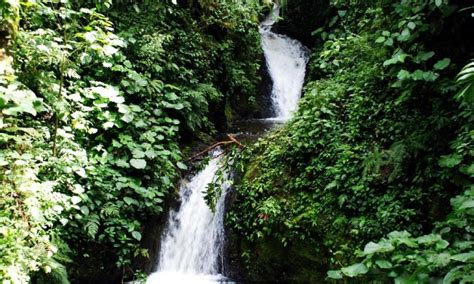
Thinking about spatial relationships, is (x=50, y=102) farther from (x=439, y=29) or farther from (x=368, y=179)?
(x=439, y=29)

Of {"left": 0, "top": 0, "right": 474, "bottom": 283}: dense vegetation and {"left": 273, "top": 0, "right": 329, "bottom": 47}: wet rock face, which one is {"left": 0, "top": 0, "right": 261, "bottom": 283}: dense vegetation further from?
{"left": 273, "top": 0, "right": 329, "bottom": 47}: wet rock face

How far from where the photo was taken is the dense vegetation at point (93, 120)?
3225 mm

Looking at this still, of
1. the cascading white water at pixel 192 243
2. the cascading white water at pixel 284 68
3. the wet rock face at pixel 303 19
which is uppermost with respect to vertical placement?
the wet rock face at pixel 303 19

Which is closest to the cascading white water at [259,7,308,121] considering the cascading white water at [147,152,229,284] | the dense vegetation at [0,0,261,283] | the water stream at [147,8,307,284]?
the dense vegetation at [0,0,261,283]

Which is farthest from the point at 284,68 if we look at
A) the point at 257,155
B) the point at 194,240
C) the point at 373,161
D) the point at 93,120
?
the point at 373,161

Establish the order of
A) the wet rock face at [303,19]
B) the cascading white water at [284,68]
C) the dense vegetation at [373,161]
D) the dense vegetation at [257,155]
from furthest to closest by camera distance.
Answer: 1. the wet rock face at [303,19]
2. the cascading white water at [284,68]
3. the dense vegetation at [373,161]
4. the dense vegetation at [257,155]

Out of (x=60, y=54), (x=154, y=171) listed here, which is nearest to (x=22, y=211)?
(x=60, y=54)

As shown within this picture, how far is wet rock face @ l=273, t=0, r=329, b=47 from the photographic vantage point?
10.5 m

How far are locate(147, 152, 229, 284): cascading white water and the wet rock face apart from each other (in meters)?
6.95

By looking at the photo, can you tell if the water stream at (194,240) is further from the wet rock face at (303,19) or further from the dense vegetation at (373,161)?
the wet rock face at (303,19)

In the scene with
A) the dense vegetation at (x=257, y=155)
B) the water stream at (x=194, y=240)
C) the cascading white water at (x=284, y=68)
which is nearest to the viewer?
the dense vegetation at (x=257, y=155)

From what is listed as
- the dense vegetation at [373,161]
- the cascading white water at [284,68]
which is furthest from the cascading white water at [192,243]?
the cascading white water at [284,68]

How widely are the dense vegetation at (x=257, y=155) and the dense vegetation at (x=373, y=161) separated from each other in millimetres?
16

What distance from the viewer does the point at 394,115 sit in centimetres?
411
